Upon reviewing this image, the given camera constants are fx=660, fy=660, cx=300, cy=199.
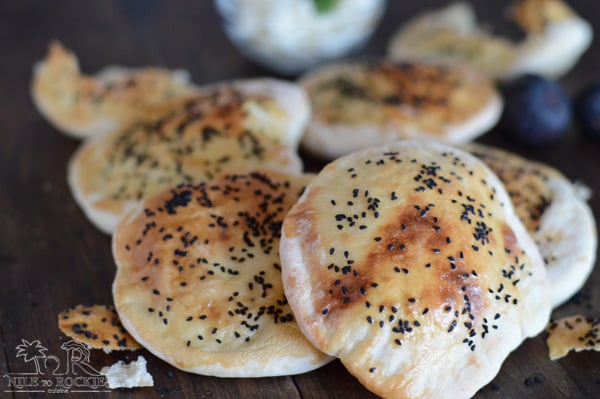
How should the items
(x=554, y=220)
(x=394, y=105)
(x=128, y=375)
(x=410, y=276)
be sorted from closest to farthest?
(x=410, y=276), (x=128, y=375), (x=554, y=220), (x=394, y=105)

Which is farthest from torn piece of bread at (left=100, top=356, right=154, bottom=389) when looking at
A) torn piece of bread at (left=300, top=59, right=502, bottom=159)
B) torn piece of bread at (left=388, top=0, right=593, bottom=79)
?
torn piece of bread at (left=388, top=0, right=593, bottom=79)

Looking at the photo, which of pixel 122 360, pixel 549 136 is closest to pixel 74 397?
pixel 122 360

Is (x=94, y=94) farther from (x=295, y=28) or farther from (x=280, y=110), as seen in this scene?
(x=295, y=28)

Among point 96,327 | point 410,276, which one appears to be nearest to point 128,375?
point 96,327

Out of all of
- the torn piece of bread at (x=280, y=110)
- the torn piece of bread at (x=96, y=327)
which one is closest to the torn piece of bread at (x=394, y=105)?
the torn piece of bread at (x=280, y=110)

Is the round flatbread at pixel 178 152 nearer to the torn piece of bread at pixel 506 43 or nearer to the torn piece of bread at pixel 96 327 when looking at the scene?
the torn piece of bread at pixel 96 327

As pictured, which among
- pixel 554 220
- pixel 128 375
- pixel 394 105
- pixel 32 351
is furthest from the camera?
pixel 394 105

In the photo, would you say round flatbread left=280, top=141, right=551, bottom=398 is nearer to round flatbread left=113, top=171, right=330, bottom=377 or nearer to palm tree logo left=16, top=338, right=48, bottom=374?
round flatbread left=113, top=171, right=330, bottom=377

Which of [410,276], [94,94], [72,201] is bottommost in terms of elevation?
[72,201]
